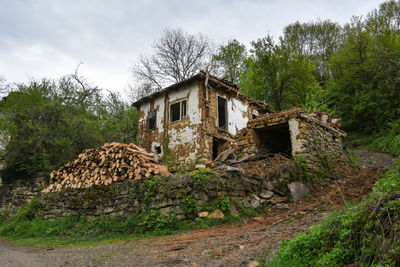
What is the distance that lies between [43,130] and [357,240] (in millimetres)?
15261

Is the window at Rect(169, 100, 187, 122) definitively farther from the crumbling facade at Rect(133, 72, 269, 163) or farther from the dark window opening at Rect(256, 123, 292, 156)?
the dark window opening at Rect(256, 123, 292, 156)

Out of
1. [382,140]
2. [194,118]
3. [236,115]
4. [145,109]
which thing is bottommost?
[382,140]

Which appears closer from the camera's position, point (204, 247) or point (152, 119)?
point (204, 247)

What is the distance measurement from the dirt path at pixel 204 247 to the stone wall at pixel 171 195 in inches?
27.4

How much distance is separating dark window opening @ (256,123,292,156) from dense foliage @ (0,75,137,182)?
9.71 m

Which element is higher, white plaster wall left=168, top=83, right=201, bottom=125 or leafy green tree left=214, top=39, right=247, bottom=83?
leafy green tree left=214, top=39, right=247, bottom=83

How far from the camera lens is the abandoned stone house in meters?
9.65

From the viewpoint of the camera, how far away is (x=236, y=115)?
16.0 meters

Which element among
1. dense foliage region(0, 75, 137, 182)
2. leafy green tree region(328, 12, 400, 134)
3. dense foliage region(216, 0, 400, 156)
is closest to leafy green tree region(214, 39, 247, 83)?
dense foliage region(216, 0, 400, 156)

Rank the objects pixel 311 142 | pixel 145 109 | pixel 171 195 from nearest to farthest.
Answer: pixel 171 195 → pixel 311 142 → pixel 145 109

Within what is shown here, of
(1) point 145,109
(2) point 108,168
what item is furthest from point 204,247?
(1) point 145,109

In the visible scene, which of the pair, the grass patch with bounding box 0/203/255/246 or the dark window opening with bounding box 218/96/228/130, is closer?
the grass patch with bounding box 0/203/255/246

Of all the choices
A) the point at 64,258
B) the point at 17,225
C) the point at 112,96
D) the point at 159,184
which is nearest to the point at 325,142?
the point at 159,184

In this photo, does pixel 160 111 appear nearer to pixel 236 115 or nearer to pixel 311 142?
pixel 236 115
